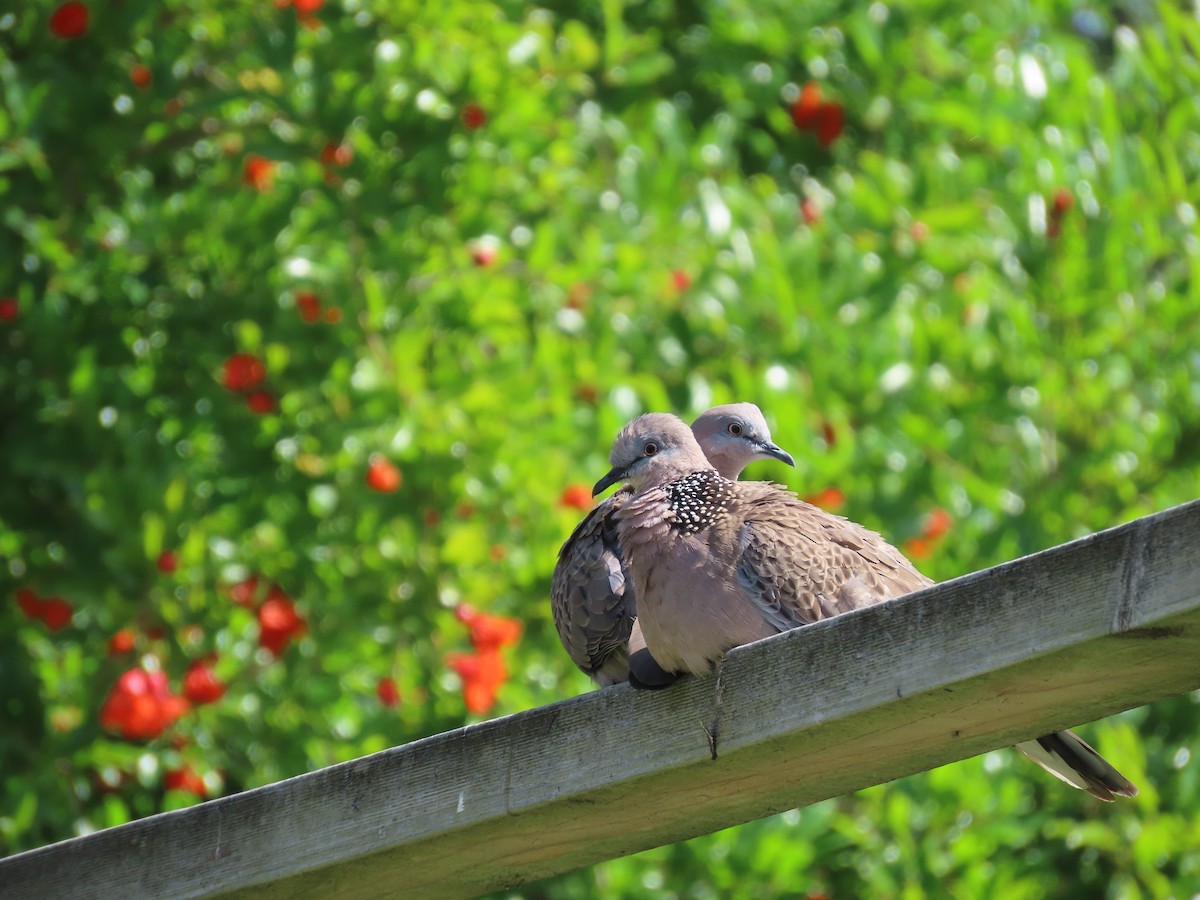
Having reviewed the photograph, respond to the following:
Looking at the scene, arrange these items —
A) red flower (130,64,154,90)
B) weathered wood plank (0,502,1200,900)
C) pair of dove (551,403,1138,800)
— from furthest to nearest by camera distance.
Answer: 1. red flower (130,64,154,90)
2. pair of dove (551,403,1138,800)
3. weathered wood plank (0,502,1200,900)

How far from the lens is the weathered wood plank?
5.44ft

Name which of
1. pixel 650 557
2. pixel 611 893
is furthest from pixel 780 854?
pixel 650 557

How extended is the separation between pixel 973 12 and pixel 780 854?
2736mm

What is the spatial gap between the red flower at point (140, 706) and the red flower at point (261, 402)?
28.4 inches

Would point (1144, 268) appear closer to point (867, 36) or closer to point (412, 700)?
point (867, 36)

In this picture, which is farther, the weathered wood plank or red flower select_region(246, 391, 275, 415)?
red flower select_region(246, 391, 275, 415)

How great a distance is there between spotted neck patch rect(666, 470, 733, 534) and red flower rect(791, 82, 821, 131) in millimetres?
2997

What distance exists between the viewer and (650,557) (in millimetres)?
2396

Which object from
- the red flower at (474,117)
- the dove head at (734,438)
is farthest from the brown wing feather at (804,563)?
the red flower at (474,117)

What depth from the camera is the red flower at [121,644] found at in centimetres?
410

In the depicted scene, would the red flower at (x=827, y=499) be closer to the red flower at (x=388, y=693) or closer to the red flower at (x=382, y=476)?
the red flower at (x=382, y=476)

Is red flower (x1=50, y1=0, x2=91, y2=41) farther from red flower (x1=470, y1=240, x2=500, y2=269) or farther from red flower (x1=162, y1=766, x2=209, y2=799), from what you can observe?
red flower (x1=162, y1=766, x2=209, y2=799)

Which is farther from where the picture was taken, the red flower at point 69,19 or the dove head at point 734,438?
the red flower at point 69,19

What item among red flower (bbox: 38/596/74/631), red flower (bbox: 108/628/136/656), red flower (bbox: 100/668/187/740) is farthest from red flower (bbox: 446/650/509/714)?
red flower (bbox: 38/596/74/631)
